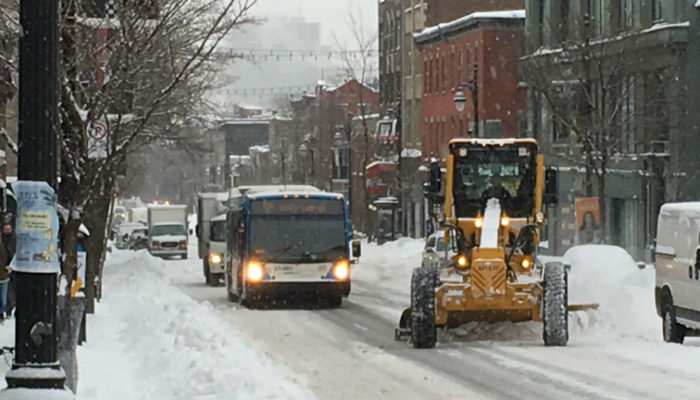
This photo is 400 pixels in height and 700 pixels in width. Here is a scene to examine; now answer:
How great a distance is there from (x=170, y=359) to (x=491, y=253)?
5886mm

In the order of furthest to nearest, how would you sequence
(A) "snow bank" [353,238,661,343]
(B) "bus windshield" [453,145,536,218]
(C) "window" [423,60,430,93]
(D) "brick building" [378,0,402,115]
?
1. (D) "brick building" [378,0,402,115]
2. (C) "window" [423,60,430,93]
3. (B) "bus windshield" [453,145,536,218]
4. (A) "snow bank" [353,238,661,343]

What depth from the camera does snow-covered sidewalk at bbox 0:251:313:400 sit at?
49.4ft

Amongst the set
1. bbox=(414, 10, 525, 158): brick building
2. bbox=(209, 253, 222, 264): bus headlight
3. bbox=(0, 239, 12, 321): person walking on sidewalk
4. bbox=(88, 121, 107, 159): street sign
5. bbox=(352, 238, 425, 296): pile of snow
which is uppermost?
bbox=(414, 10, 525, 158): brick building

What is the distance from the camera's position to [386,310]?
108 feet

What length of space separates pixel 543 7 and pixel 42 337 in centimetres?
5531

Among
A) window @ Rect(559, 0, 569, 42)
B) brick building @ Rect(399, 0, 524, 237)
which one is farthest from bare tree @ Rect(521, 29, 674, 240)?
brick building @ Rect(399, 0, 524, 237)

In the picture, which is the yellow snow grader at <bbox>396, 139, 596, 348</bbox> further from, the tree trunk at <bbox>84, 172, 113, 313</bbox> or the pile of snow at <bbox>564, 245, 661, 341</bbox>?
the tree trunk at <bbox>84, 172, 113, 313</bbox>

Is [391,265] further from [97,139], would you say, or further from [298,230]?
[97,139]

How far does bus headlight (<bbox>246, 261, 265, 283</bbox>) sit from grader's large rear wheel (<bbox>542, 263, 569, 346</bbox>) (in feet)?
40.3

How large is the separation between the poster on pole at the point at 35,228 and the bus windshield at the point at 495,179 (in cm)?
1381

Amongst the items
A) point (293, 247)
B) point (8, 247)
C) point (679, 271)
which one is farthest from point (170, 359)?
point (293, 247)

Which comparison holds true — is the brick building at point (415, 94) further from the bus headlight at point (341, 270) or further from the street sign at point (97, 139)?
the street sign at point (97, 139)

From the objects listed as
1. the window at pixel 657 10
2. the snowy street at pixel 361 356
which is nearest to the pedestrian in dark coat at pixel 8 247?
the snowy street at pixel 361 356

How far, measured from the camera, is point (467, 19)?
76000 mm
